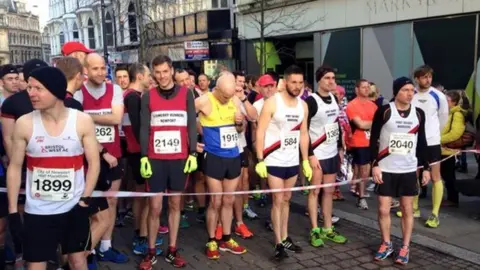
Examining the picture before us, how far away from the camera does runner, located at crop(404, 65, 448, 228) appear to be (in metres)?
6.18

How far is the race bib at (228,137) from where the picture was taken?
5461mm

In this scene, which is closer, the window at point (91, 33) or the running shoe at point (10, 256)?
the running shoe at point (10, 256)

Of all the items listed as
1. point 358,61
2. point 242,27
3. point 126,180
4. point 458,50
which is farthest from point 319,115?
point 242,27

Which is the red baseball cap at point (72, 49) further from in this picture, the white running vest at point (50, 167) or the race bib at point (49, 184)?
the race bib at point (49, 184)

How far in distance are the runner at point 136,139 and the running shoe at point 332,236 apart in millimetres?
2053

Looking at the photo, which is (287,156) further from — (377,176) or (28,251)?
(28,251)

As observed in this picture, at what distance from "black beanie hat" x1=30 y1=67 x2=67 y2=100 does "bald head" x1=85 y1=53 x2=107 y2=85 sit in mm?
1462

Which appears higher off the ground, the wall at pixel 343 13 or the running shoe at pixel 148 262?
the wall at pixel 343 13

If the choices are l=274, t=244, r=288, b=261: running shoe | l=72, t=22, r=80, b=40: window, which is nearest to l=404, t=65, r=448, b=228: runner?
l=274, t=244, r=288, b=261: running shoe

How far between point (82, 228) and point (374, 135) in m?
3.22

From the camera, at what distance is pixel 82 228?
3.84 metres

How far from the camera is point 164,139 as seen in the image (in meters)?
5.04

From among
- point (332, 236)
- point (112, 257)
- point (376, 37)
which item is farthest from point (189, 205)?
point (376, 37)

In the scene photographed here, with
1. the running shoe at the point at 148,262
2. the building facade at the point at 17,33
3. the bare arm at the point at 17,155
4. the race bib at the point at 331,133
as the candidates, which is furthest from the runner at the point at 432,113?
the building facade at the point at 17,33
